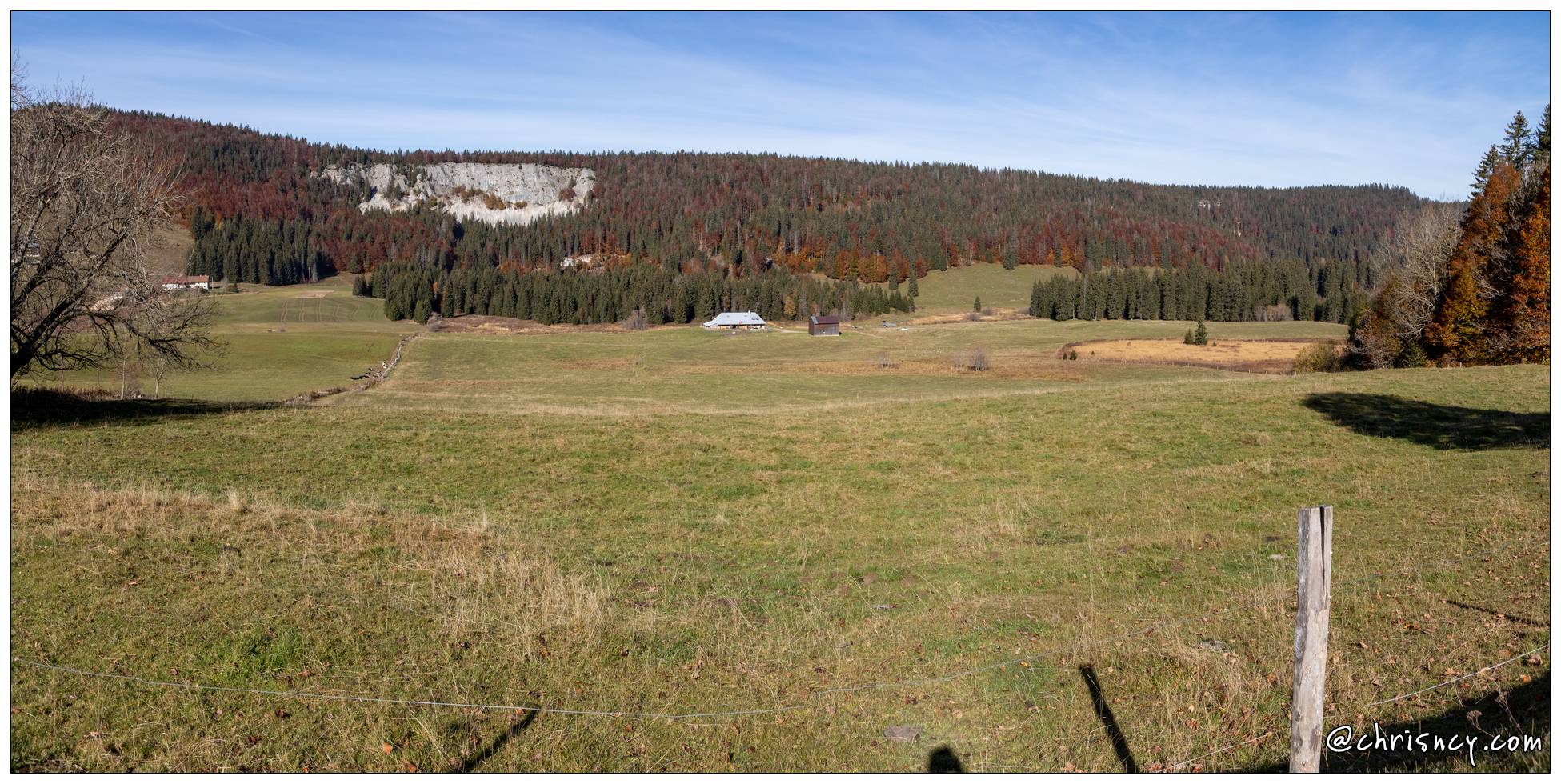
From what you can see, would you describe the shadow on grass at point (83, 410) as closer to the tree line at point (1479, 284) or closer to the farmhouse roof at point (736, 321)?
the tree line at point (1479, 284)

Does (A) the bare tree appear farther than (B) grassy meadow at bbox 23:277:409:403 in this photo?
No

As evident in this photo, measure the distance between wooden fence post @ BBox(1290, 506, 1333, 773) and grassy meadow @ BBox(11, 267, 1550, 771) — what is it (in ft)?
3.93

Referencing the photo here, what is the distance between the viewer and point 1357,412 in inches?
1138

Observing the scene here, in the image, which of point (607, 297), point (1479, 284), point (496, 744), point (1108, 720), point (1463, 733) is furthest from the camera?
point (607, 297)

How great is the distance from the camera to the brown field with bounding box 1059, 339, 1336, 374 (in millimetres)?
78938

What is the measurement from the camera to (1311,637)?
5758 mm

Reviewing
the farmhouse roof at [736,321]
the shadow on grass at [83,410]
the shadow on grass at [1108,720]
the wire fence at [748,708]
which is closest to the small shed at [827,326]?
the farmhouse roof at [736,321]

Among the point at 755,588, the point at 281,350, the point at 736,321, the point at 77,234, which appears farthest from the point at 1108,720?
the point at 736,321

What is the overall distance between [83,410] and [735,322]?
386ft

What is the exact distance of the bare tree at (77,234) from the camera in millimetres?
22562

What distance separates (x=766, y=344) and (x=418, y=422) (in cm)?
8531

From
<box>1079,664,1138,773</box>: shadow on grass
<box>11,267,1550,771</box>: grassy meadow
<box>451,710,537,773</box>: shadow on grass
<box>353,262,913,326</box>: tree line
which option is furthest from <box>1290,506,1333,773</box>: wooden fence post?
<box>353,262,913,326</box>: tree line

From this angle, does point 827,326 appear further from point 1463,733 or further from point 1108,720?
point 1463,733

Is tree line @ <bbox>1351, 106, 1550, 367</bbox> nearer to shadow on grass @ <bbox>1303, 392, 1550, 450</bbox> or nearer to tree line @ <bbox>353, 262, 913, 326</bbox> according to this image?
shadow on grass @ <bbox>1303, 392, 1550, 450</bbox>
